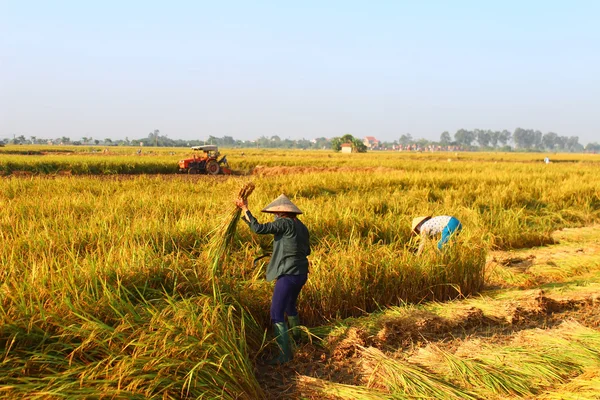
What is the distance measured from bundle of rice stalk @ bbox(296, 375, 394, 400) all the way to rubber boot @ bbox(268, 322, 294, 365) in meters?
0.33

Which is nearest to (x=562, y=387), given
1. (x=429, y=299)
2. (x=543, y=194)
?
(x=429, y=299)

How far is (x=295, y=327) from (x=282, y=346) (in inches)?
7.3

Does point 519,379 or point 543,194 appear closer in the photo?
point 519,379

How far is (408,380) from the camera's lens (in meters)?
2.41

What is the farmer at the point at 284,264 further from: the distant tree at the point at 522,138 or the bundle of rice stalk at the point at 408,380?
the distant tree at the point at 522,138

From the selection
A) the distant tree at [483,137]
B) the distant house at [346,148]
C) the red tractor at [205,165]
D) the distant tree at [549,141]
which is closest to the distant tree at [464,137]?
the distant tree at [483,137]

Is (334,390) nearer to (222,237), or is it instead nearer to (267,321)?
(267,321)

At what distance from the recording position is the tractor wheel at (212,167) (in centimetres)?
1725

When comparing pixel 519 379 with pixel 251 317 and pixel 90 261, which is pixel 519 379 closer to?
pixel 251 317

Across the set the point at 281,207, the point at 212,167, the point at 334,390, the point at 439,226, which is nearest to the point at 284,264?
the point at 281,207

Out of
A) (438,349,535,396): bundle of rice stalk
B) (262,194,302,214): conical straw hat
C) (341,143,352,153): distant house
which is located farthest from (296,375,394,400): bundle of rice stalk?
(341,143,352,153): distant house

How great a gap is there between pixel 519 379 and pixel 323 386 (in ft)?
3.46

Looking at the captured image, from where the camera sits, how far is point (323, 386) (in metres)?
2.43

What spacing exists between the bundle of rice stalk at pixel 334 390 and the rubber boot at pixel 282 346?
33cm
